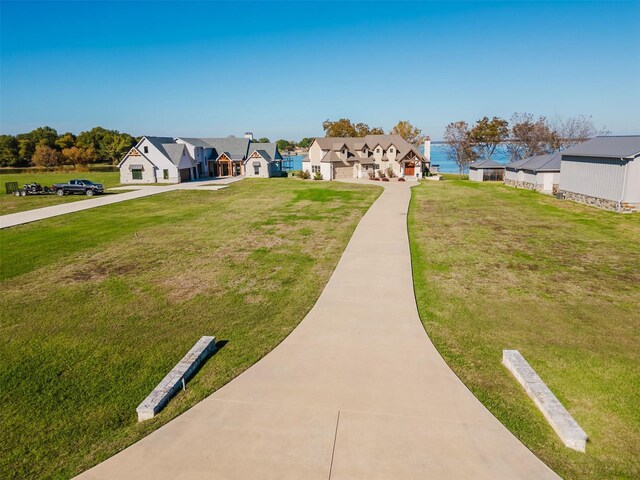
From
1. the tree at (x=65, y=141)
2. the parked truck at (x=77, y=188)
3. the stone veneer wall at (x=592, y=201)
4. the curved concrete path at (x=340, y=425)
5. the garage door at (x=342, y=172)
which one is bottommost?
the curved concrete path at (x=340, y=425)

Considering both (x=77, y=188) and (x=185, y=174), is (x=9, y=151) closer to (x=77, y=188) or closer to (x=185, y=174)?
(x=185, y=174)

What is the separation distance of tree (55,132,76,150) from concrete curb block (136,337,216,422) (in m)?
104

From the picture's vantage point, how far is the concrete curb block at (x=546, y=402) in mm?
6234

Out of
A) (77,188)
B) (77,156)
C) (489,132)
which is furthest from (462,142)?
(77,156)

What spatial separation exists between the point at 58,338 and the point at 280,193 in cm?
3127

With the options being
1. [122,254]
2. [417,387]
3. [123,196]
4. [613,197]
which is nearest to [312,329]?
[417,387]

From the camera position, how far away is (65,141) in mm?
92688

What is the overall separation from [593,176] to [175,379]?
33.9 metres

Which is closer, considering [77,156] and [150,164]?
[150,164]

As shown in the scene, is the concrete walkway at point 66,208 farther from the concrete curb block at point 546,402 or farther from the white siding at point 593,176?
the white siding at point 593,176

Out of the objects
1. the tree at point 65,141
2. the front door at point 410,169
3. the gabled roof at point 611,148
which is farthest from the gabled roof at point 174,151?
the tree at point 65,141

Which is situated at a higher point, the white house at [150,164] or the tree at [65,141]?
the tree at [65,141]

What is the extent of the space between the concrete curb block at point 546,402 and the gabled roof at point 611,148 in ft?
82.1

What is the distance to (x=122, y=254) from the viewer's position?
60.6ft
